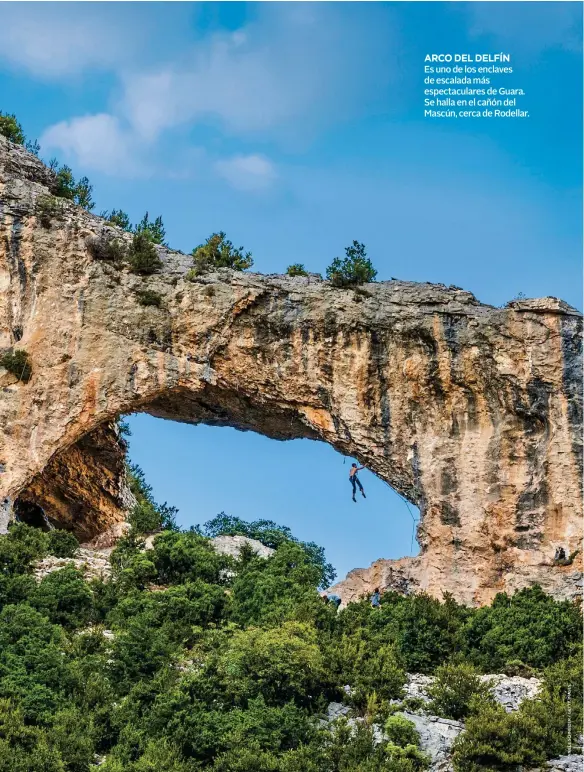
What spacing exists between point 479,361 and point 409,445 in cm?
279

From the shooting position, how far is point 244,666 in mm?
24203

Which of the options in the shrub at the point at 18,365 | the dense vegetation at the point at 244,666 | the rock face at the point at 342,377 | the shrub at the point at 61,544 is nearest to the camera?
the dense vegetation at the point at 244,666

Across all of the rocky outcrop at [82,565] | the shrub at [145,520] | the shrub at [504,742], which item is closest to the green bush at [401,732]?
the shrub at [504,742]

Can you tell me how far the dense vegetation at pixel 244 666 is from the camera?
70.9 feet

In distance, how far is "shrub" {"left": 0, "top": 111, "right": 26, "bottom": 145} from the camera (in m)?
36.7

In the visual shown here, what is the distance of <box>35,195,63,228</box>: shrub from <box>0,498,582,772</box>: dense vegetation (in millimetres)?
8398

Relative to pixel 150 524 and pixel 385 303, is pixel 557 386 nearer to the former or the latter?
pixel 385 303

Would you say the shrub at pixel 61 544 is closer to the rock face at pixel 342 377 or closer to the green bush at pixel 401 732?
the rock face at pixel 342 377

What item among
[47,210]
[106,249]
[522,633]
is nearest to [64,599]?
[522,633]

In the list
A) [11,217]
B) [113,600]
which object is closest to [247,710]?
[113,600]

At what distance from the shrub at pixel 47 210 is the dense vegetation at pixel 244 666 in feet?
27.6

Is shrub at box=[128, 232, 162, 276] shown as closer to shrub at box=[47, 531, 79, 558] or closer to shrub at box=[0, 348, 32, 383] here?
shrub at box=[0, 348, 32, 383]

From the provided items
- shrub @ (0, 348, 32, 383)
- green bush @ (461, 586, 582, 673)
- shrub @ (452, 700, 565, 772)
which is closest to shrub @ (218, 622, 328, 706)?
shrub @ (452, 700, 565, 772)

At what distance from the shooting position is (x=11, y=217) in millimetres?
33750
